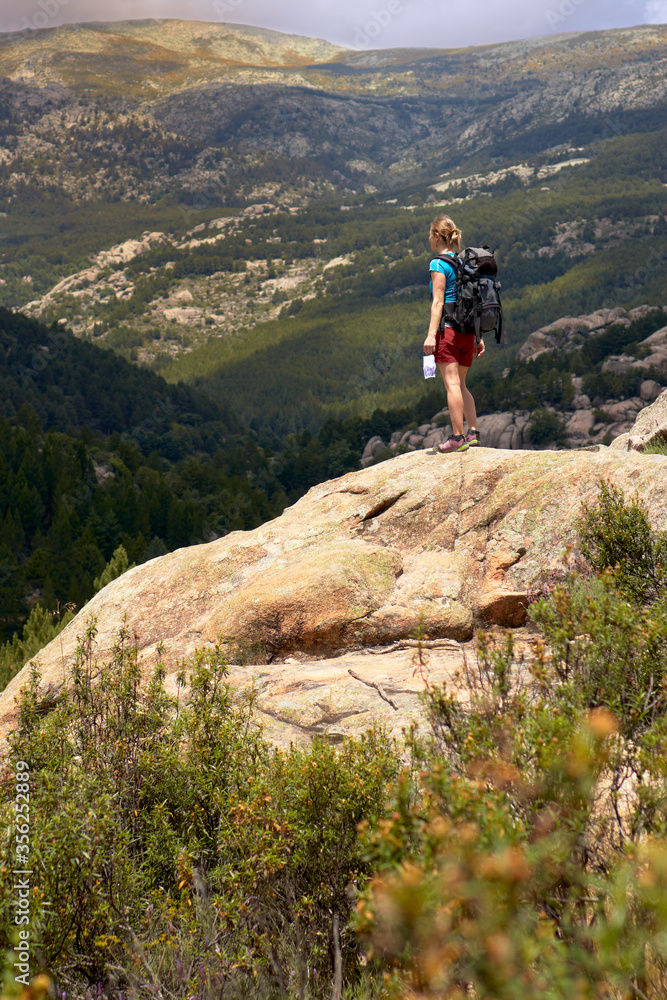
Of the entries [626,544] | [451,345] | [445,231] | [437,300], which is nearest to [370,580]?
[626,544]

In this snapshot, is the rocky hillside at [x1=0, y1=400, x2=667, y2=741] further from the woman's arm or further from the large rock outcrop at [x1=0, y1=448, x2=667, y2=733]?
the woman's arm

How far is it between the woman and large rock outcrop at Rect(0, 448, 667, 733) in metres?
0.85

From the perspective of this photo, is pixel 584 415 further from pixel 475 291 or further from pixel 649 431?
pixel 475 291

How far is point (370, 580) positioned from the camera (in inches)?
337

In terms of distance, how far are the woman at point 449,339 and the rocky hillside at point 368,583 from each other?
0.84 metres

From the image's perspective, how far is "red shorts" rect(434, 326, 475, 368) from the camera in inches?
367

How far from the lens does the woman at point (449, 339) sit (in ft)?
29.5

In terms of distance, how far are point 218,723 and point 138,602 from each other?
525 centimetres

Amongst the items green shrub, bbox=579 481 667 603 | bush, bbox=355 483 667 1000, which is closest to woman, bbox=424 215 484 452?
green shrub, bbox=579 481 667 603

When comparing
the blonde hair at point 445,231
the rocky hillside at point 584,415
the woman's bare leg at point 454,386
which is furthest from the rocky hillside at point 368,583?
the rocky hillside at point 584,415

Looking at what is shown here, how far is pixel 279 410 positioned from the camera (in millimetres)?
149750

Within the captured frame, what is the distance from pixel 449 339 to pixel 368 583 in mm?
3553

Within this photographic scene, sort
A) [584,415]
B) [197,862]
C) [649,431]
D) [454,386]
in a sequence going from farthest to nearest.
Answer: [584,415]
[649,431]
[454,386]
[197,862]

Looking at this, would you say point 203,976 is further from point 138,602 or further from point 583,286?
point 583,286
